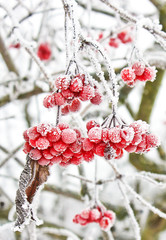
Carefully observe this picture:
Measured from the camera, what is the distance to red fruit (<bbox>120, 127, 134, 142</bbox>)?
740 millimetres

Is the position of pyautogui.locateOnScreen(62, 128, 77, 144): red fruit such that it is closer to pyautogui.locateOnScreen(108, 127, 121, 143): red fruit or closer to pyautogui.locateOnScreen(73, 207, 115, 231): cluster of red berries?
pyautogui.locateOnScreen(108, 127, 121, 143): red fruit

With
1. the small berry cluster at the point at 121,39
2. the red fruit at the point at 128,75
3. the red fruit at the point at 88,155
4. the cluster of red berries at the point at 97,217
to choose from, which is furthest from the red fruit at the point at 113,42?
the red fruit at the point at 88,155

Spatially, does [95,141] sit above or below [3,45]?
below

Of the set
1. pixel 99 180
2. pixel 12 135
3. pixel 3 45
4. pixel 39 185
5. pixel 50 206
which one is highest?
pixel 12 135

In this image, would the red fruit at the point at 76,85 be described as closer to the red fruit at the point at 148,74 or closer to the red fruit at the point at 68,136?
the red fruit at the point at 68,136

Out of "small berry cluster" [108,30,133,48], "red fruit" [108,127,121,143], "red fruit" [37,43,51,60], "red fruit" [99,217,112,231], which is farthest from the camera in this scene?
"red fruit" [37,43,51,60]

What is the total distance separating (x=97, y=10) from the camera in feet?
9.32

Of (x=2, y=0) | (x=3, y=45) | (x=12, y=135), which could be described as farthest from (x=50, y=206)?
(x=2, y=0)

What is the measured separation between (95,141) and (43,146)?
13 centimetres

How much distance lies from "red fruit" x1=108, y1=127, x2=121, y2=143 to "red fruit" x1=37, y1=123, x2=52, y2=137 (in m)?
0.16

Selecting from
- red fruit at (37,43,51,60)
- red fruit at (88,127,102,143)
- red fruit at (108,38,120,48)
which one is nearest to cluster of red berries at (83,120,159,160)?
red fruit at (88,127,102,143)

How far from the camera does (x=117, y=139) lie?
0.73 meters

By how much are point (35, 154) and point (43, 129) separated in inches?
2.9

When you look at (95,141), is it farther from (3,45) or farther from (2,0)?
(3,45)
